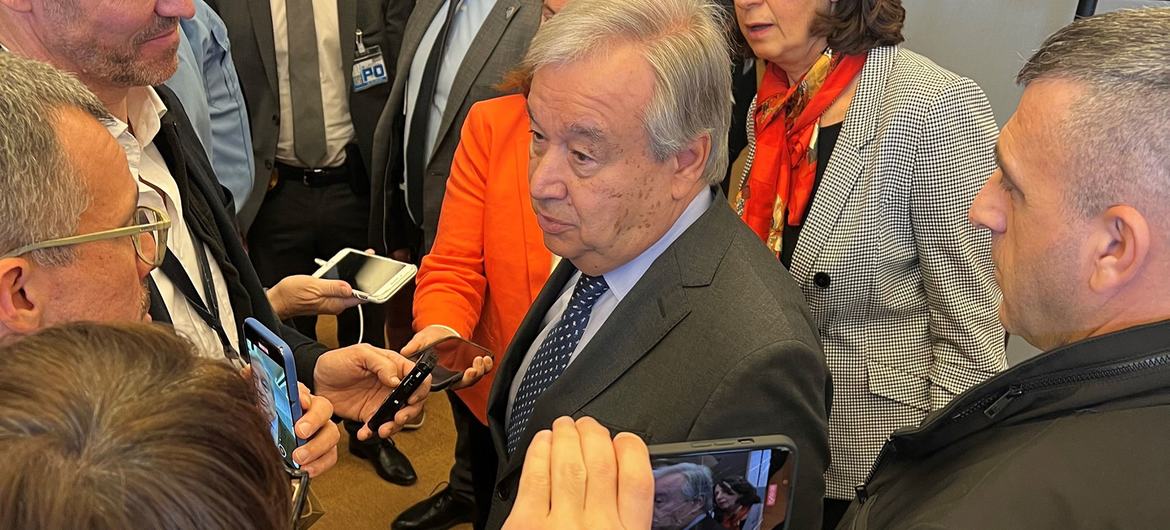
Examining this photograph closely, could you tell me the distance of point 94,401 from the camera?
701 mm

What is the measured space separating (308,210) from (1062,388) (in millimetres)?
2657

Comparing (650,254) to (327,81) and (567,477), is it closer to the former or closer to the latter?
(567,477)

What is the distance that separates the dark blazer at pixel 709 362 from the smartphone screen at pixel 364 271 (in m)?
0.76

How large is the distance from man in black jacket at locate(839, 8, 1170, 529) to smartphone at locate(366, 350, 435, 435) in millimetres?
916

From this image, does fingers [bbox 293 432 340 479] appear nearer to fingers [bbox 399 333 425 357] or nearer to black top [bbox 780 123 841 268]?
fingers [bbox 399 333 425 357]

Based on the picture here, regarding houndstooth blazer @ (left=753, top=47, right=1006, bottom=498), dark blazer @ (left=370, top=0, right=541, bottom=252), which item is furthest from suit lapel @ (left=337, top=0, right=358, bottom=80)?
houndstooth blazer @ (left=753, top=47, right=1006, bottom=498)

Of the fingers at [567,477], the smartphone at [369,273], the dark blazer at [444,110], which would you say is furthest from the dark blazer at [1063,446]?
the dark blazer at [444,110]

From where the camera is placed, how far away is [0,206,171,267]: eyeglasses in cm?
107

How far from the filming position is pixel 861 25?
2.00 meters

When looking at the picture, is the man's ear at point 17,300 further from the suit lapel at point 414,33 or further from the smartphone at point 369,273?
the suit lapel at point 414,33

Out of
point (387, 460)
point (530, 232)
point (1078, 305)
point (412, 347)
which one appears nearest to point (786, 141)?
point (530, 232)

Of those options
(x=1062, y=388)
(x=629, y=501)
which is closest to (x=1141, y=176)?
(x=1062, y=388)

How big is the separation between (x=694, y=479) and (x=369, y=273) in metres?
1.42

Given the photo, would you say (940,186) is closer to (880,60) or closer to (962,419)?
(880,60)
